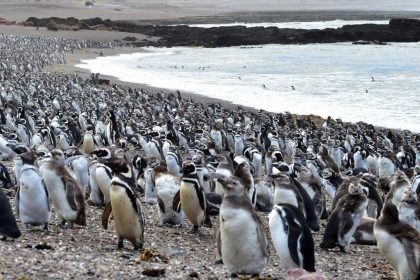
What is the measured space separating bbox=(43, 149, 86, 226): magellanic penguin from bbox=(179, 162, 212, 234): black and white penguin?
1258mm

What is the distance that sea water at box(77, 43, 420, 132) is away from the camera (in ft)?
98.5

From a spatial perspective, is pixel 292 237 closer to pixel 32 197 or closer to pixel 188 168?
pixel 188 168

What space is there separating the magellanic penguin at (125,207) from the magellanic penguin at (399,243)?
2.55m

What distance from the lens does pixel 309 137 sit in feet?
66.1

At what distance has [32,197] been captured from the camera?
27.1 feet

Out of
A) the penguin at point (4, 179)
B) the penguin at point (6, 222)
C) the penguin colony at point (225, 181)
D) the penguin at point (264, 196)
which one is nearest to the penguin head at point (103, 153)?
the penguin colony at point (225, 181)

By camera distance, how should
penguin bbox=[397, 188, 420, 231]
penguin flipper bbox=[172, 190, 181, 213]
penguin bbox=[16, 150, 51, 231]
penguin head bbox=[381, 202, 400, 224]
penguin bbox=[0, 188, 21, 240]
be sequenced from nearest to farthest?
1. penguin head bbox=[381, 202, 400, 224]
2. penguin bbox=[0, 188, 21, 240]
3. penguin bbox=[16, 150, 51, 231]
4. penguin bbox=[397, 188, 420, 231]
5. penguin flipper bbox=[172, 190, 181, 213]

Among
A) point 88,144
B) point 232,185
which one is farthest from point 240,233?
point 88,144

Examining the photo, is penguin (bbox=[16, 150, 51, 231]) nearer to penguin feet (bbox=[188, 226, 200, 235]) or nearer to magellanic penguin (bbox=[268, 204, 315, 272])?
penguin feet (bbox=[188, 226, 200, 235])

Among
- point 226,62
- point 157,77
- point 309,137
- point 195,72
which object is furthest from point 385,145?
point 226,62

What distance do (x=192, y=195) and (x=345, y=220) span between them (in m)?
1.89

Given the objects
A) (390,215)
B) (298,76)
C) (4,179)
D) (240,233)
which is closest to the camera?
(240,233)

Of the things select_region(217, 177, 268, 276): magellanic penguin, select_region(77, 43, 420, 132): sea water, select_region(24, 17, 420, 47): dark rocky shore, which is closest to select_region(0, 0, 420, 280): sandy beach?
select_region(217, 177, 268, 276): magellanic penguin

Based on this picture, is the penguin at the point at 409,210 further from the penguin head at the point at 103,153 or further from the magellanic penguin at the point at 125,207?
the penguin head at the point at 103,153
